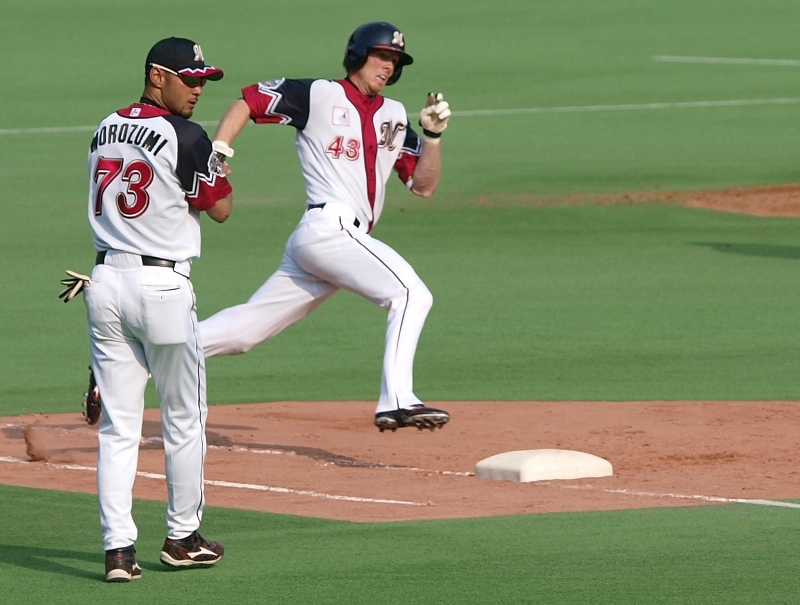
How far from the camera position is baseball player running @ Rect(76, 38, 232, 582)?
249 inches

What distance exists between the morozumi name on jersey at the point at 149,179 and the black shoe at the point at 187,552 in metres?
1.10

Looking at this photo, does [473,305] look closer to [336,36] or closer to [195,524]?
[195,524]

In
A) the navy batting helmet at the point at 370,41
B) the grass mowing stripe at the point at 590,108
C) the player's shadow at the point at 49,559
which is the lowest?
the player's shadow at the point at 49,559

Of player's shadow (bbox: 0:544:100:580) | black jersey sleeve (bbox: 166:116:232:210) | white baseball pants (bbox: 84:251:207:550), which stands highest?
black jersey sleeve (bbox: 166:116:232:210)

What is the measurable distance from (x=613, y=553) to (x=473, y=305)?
784cm

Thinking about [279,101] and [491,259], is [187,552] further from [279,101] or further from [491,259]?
[491,259]

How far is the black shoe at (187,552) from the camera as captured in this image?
6.57 m

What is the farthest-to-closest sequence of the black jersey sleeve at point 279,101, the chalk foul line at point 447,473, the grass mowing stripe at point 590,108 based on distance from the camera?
1. the grass mowing stripe at point 590,108
2. the black jersey sleeve at point 279,101
3. the chalk foul line at point 447,473

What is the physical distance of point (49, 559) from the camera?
689 centimetres

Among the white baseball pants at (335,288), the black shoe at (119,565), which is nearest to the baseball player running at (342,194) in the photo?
the white baseball pants at (335,288)

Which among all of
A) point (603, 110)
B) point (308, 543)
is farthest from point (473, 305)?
point (603, 110)

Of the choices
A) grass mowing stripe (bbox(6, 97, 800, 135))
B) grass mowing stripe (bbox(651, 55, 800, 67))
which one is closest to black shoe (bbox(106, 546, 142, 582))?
grass mowing stripe (bbox(6, 97, 800, 135))

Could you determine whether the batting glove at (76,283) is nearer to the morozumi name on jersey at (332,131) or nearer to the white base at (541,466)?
the morozumi name on jersey at (332,131)

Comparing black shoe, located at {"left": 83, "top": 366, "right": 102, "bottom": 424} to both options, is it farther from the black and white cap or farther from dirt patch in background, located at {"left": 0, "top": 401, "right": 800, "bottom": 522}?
the black and white cap
